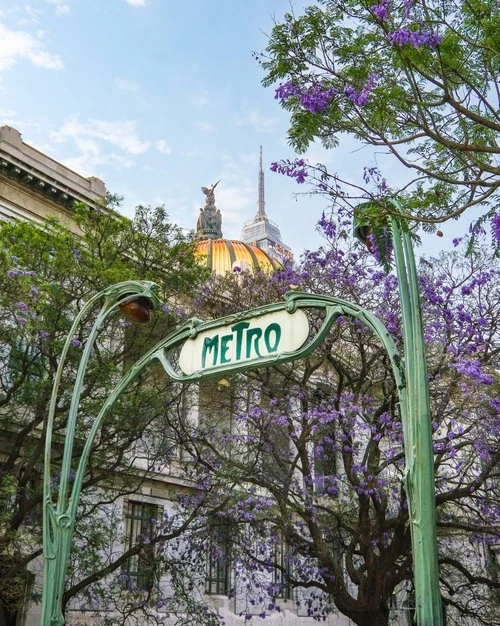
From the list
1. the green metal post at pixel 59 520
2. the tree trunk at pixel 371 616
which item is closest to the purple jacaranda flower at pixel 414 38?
the green metal post at pixel 59 520

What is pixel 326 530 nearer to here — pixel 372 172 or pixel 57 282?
pixel 57 282

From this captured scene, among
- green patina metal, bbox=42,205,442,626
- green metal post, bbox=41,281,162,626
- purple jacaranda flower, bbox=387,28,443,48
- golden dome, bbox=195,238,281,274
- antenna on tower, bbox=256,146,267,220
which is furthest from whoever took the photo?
antenna on tower, bbox=256,146,267,220

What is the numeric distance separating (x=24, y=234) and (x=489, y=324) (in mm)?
8825

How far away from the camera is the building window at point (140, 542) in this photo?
16.1m

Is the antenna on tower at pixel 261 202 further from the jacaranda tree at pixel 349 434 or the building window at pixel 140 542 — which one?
the jacaranda tree at pixel 349 434

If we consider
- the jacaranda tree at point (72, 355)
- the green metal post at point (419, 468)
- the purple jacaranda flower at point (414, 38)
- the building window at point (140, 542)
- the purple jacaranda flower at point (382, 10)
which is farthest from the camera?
the building window at point (140, 542)

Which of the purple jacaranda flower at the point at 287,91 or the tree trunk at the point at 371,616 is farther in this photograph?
the tree trunk at the point at 371,616

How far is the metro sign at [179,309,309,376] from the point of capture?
5.27 metres

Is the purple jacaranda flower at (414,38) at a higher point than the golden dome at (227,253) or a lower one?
lower

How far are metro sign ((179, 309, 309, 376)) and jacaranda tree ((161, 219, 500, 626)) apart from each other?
7.05 m

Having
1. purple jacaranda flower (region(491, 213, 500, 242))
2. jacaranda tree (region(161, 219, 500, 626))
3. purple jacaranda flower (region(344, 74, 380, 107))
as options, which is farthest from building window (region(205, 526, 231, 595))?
purple jacaranda flower (region(344, 74, 380, 107))

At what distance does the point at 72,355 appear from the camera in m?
13.8

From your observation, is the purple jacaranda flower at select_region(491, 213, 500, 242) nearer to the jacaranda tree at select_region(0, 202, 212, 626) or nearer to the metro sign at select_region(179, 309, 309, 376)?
the metro sign at select_region(179, 309, 309, 376)

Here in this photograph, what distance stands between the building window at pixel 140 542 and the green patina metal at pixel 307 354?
902cm
